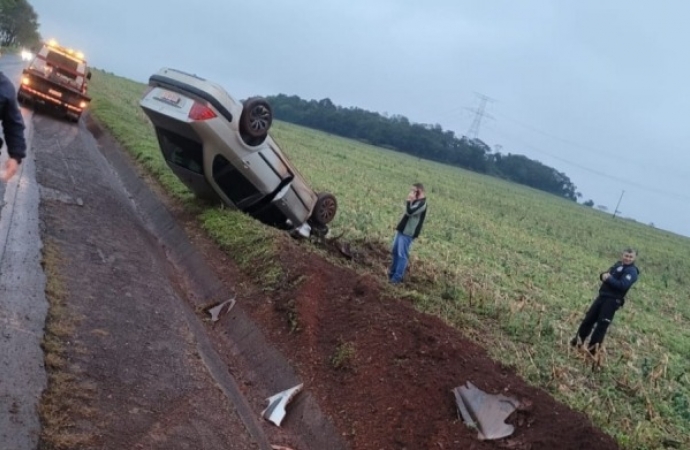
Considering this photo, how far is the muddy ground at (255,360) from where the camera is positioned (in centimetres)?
514

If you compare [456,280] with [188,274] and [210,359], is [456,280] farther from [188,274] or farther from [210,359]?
[210,359]

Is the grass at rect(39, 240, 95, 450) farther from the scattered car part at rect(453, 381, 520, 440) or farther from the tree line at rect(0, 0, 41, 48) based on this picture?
the tree line at rect(0, 0, 41, 48)

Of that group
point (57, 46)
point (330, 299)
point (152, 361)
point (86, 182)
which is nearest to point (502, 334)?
point (330, 299)

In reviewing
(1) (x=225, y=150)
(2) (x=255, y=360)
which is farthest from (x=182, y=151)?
(2) (x=255, y=360)

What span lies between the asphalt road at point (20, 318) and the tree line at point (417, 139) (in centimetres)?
8971

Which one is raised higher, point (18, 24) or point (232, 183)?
point (18, 24)

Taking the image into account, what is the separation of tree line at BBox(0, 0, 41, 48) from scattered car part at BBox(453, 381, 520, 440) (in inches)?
3474

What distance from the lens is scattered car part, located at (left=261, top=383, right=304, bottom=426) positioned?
6.07 metres

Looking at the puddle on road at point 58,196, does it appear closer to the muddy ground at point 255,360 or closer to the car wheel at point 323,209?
the muddy ground at point 255,360

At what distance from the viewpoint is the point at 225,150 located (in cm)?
1052

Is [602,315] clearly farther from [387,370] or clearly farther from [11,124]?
[11,124]

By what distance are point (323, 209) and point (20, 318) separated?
24.5 feet

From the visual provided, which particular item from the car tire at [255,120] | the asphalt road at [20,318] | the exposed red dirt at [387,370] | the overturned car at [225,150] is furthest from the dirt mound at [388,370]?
the car tire at [255,120]

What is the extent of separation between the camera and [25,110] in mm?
19406
